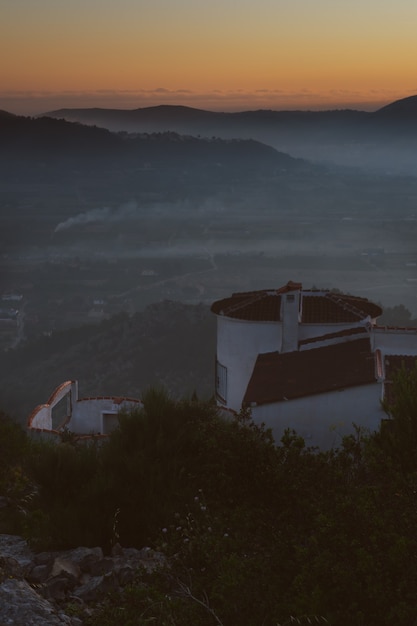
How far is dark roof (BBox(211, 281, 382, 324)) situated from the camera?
72.4 ft

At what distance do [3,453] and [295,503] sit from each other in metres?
6.92

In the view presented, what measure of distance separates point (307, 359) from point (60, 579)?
1205cm

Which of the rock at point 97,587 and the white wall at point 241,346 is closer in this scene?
the rock at point 97,587

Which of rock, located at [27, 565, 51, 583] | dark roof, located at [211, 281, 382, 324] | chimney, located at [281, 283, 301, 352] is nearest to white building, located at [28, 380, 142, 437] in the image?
dark roof, located at [211, 281, 382, 324]

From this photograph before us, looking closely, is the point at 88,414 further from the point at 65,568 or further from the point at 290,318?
the point at 65,568

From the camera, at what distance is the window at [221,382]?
22.7 meters

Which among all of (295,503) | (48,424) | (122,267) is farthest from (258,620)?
(122,267)

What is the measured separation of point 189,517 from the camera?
10.8 meters

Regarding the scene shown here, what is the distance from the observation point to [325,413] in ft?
58.0

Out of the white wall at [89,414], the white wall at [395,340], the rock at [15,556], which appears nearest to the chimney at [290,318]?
the white wall at [395,340]

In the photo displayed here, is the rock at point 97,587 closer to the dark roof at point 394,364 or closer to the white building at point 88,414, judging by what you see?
the dark roof at point 394,364

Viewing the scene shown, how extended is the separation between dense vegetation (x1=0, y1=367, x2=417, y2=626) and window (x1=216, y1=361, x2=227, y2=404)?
8.10 m

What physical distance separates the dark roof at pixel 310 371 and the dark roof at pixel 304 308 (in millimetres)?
1208

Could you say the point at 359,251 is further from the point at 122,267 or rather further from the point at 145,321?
the point at 145,321
